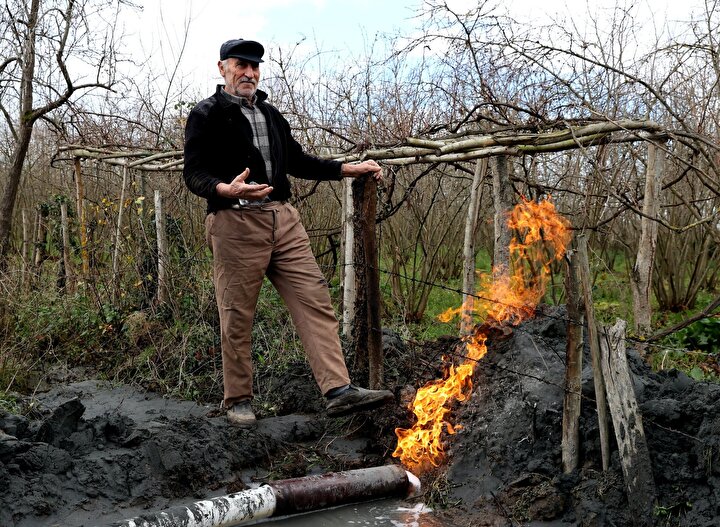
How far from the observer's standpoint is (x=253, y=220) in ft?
15.8

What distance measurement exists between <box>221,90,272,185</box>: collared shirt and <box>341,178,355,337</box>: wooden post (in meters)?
1.96

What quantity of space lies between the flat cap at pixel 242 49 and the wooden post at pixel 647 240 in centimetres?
303

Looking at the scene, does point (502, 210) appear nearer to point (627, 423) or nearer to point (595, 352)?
point (595, 352)

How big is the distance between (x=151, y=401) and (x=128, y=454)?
1.78m

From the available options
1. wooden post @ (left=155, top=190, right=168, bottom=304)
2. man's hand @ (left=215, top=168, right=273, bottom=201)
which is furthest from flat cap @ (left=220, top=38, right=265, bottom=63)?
wooden post @ (left=155, top=190, right=168, bottom=304)

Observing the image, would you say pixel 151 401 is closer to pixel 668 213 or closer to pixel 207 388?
pixel 207 388

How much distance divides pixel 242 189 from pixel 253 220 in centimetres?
52

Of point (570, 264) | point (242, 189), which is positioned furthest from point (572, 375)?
point (242, 189)

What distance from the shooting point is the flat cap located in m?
4.65

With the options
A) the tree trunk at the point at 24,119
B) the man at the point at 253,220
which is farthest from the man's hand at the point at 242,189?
the tree trunk at the point at 24,119

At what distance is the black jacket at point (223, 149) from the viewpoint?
183 inches

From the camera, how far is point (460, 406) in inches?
205

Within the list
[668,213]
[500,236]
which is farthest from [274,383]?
[668,213]

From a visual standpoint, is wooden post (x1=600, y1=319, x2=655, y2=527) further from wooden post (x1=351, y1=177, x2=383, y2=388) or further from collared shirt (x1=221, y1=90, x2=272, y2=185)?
collared shirt (x1=221, y1=90, x2=272, y2=185)
